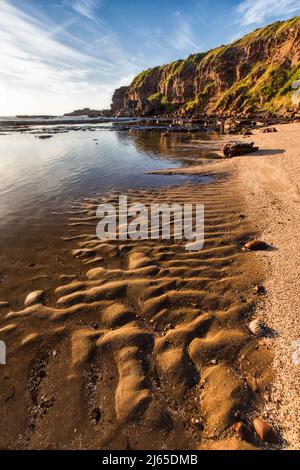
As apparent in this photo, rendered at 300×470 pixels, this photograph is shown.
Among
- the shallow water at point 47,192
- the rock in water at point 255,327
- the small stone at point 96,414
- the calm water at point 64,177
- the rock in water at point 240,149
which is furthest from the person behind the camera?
the rock in water at point 240,149

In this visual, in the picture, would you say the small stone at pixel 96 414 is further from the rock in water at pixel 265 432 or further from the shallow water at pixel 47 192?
the shallow water at pixel 47 192

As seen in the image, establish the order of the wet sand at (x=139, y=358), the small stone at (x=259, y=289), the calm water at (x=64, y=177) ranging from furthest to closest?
the calm water at (x=64, y=177) < the small stone at (x=259, y=289) < the wet sand at (x=139, y=358)

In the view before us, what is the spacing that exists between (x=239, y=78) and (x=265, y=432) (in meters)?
126

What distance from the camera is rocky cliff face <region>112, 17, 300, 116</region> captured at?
74750 mm

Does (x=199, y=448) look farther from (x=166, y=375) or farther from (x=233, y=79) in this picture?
(x=233, y=79)

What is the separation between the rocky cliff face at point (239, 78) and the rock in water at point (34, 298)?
6561 centimetres

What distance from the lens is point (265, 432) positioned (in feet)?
8.89

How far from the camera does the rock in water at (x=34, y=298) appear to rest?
196 inches

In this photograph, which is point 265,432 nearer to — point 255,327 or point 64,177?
point 255,327

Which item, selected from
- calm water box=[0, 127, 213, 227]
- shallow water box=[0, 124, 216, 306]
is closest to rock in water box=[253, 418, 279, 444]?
shallow water box=[0, 124, 216, 306]

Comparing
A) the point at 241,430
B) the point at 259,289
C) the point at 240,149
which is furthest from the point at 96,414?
the point at 240,149

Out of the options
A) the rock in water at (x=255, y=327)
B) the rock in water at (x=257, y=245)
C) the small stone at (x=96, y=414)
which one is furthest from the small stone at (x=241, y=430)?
the rock in water at (x=257, y=245)
